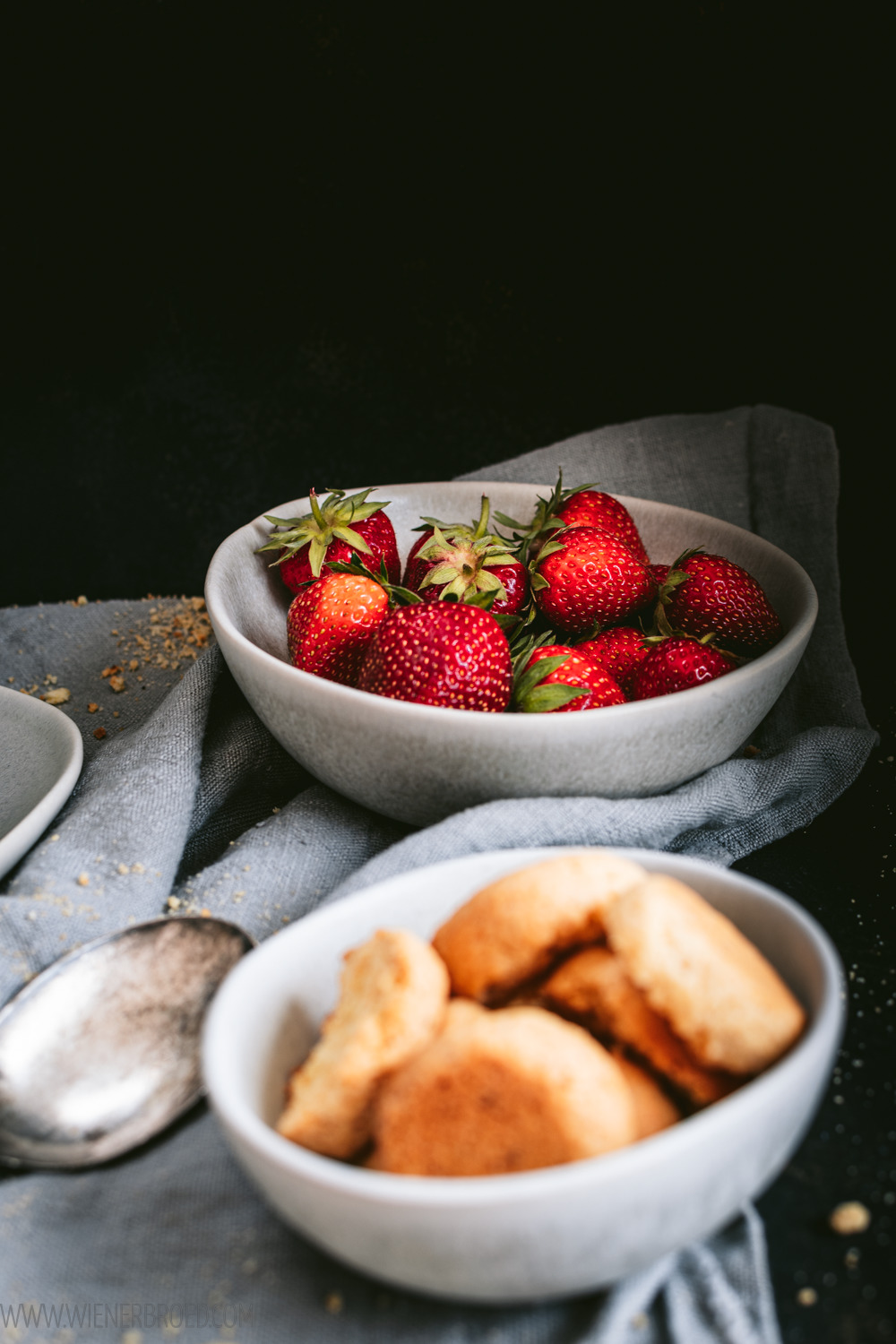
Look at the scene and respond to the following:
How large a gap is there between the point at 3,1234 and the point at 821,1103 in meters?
0.46

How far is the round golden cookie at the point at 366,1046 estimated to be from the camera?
0.44 metres

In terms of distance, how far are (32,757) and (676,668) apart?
58cm

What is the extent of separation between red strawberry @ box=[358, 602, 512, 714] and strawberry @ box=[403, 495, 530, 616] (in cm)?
9

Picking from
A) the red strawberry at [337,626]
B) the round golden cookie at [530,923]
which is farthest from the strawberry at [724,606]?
the round golden cookie at [530,923]

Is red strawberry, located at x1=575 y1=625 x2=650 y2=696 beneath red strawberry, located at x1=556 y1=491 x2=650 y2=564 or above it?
beneath

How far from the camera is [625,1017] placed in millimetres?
458

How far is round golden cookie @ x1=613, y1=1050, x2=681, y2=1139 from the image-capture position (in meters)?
0.43

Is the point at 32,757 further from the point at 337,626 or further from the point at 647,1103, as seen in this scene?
the point at 647,1103

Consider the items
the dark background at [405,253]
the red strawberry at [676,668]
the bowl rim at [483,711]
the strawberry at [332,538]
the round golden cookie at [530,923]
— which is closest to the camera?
the round golden cookie at [530,923]

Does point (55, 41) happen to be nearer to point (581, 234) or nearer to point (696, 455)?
point (581, 234)

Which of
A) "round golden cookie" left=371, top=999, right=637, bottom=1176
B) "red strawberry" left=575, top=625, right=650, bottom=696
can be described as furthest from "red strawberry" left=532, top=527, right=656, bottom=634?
"round golden cookie" left=371, top=999, right=637, bottom=1176

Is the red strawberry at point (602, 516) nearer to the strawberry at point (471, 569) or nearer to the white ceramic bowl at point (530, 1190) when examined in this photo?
the strawberry at point (471, 569)

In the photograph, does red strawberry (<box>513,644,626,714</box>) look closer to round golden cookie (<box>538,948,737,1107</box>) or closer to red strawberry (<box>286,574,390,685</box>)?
red strawberry (<box>286,574,390,685</box>)

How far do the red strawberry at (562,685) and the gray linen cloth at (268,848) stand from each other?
83 mm
